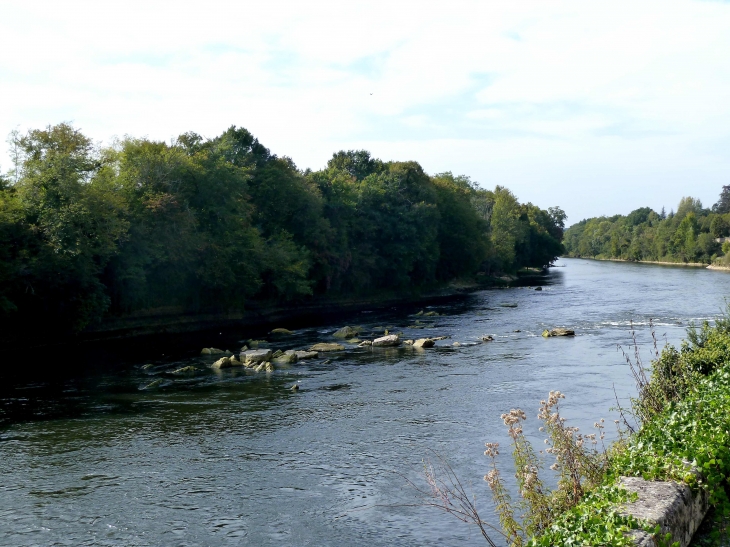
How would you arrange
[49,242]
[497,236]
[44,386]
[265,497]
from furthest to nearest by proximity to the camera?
[497,236]
[49,242]
[44,386]
[265,497]

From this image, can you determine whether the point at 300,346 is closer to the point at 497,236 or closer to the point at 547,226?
the point at 497,236

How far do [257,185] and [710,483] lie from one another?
2151 inches

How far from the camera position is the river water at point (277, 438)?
1311 centimetres

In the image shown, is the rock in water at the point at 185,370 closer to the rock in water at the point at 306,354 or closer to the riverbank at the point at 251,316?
the rock in water at the point at 306,354

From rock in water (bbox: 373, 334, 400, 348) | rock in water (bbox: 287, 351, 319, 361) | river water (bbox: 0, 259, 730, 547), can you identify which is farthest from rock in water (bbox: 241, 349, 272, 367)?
rock in water (bbox: 373, 334, 400, 348)

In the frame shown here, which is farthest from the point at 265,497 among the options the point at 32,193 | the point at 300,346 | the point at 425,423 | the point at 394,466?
the point at 32,193

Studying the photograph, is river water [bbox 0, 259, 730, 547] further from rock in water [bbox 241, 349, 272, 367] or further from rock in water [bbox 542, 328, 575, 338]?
rock in water [bbox 241, 349, 272, 367]

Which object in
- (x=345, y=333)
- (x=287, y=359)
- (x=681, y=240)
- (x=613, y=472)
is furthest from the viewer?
(x=681, y=240)

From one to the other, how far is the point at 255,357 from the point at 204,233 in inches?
767

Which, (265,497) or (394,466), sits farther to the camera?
(394,466)

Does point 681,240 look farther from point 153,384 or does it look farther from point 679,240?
point 153,384

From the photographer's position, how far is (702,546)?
784cm

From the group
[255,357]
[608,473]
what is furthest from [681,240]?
[608,473]

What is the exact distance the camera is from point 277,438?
62.7 feet
